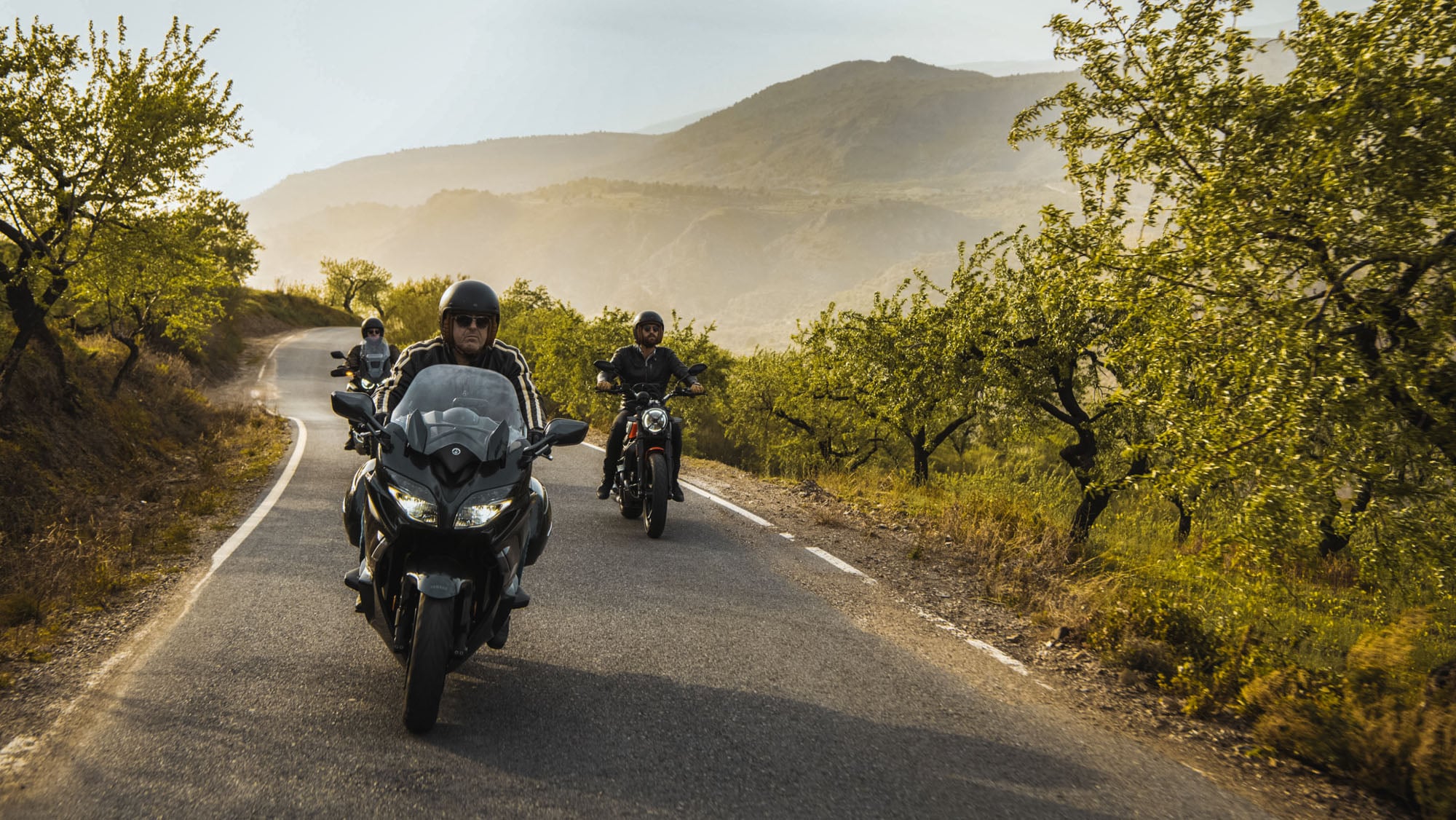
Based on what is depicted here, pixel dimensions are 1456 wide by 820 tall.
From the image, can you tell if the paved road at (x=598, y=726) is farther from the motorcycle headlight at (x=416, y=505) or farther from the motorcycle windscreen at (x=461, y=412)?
the motorcycle windscreen at (x=461, y=412)

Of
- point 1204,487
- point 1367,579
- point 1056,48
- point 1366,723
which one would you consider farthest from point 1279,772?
point 1056,48

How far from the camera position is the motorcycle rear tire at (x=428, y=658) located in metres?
3.18

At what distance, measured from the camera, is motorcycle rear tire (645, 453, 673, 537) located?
746cm

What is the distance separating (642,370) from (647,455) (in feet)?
Result: 3.24

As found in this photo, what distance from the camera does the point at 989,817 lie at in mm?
3000

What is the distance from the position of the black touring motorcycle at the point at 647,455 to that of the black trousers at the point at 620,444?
45mm

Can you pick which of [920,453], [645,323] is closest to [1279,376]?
[645,323]

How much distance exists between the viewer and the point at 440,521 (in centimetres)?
321

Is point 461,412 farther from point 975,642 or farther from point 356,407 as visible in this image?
point 975,642

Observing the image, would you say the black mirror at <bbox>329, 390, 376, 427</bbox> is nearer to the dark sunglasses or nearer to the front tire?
the dark sunglasses

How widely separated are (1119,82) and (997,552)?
5342 millimetres

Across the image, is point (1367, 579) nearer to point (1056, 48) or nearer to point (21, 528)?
point (1056, 48)

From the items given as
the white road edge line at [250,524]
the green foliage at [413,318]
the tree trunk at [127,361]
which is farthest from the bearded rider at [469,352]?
the green foliage at [413,318]

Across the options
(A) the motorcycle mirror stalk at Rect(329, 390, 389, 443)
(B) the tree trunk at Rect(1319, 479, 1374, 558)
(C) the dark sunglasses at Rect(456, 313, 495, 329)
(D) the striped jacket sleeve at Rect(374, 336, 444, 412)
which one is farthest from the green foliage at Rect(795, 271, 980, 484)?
(A) the motorcycle mirror stalk at Rect(329, 390, 389, 443)
